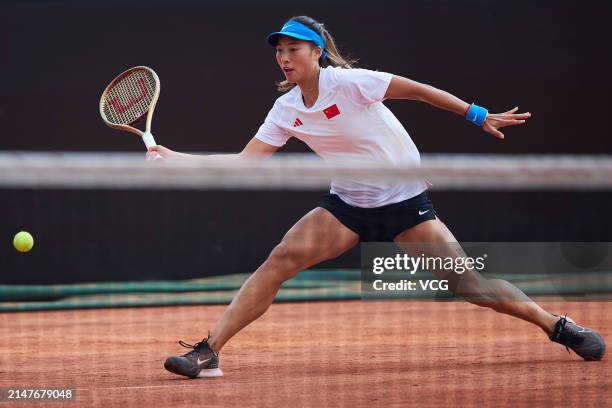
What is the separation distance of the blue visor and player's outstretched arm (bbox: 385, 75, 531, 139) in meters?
0.38

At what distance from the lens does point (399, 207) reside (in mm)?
4594

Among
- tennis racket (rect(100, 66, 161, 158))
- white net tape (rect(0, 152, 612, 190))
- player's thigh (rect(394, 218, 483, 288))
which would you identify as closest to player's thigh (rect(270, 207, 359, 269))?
player's thigh (rect(394, 218, 483, 288))

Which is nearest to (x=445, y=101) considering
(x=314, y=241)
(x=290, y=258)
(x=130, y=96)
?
(x=314, y=241)

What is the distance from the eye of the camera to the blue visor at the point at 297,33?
450 centimetres

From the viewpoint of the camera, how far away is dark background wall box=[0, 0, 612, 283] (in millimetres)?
8055

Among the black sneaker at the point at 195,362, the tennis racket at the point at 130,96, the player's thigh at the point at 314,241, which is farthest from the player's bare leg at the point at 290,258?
the tennis racket at the point at 130,96

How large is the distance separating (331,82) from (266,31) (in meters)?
3.92

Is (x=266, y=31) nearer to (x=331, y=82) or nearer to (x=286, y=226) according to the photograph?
(x=286, y=226)

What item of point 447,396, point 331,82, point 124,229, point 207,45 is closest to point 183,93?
point 207,45

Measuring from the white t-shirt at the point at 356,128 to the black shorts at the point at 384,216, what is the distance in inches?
1.1

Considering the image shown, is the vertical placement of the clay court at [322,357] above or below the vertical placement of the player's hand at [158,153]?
below

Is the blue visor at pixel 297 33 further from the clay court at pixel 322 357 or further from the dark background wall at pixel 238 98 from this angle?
the dark background wall at pixel 238 98

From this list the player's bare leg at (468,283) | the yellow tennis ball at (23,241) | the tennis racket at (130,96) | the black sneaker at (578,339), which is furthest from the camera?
the yellow tennis ball at (23,241)

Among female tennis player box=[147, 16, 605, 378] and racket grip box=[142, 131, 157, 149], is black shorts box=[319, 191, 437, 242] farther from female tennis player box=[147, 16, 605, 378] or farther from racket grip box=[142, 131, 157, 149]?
racket grip box=[142, 131, 157, 149]
